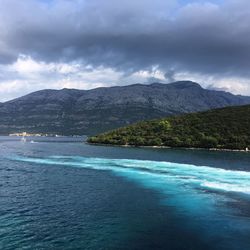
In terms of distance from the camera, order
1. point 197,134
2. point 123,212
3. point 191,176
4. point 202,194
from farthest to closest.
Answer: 1. point 197,134
2. point 191,176
3. point 202,194
4. point 123,212

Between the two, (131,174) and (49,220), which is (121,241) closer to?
(49,220)

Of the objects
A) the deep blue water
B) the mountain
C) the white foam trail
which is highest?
the mountain

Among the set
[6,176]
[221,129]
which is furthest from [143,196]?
[221,129]

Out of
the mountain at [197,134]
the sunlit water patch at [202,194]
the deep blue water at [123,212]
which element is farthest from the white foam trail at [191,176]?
the mountain at [197,134]

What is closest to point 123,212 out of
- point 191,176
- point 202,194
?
point 202,194

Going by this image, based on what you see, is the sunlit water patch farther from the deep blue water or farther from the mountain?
the mountain

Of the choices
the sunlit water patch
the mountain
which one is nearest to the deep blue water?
the sunlit water patch

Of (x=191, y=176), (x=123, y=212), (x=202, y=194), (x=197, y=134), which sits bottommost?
(x=123, y=212)

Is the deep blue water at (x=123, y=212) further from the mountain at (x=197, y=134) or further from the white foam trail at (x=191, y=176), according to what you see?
the mountain at (x=197, y=134)

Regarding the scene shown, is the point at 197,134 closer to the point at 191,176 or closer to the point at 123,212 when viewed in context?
the point at 191,176

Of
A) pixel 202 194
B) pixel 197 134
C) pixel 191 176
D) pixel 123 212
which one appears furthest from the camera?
pixel 197 134
